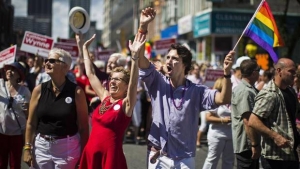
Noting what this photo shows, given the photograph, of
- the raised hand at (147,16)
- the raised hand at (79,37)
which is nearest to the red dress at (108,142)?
the raised hand at (147,16)

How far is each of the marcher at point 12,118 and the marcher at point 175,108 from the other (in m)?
2.46

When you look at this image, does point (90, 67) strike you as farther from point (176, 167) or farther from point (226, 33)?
point (226, 33)

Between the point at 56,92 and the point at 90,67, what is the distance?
511 mm

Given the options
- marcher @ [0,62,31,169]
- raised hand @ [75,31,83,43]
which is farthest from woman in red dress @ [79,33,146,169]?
marcher @ [0,62,31,169]

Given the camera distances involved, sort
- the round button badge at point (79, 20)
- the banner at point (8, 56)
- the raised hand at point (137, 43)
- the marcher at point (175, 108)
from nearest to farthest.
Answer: the raised hand at point (137, 43) → the marcher at point (175, 108) → the round button badge at point (79, 20) → the banner at point (8, 56)

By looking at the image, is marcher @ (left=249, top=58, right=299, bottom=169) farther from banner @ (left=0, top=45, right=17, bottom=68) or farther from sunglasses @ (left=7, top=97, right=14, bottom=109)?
banner @ (left=0, top=45, right=17, bottom=68)

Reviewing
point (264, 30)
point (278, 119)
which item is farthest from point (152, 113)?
point (264, 30)

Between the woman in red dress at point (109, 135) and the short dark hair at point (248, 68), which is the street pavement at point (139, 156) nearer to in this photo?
the short dark hair at point (248, 68)

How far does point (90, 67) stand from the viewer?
587 centimetres

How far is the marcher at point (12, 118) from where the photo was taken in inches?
273

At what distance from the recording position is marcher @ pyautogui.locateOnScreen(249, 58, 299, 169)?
5543mm

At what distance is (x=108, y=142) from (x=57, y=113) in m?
0.65

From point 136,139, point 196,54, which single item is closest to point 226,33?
point 196,54

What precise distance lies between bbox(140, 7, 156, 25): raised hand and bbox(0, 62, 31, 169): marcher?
9.19ft
